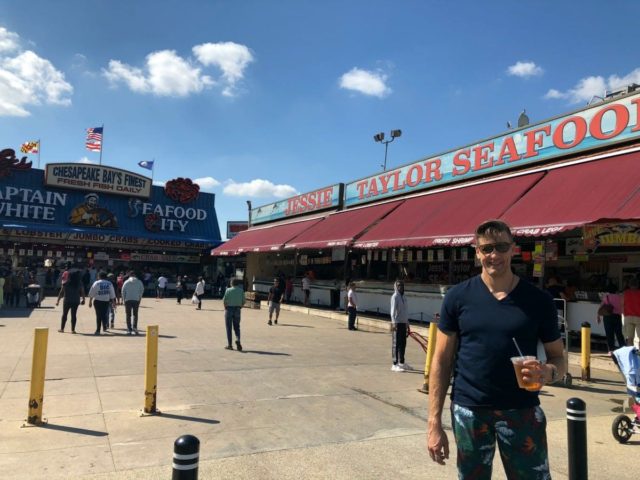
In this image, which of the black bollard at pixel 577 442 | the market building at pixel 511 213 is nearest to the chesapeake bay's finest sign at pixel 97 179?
the market building at pixel 511 213

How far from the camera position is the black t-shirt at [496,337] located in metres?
2.63

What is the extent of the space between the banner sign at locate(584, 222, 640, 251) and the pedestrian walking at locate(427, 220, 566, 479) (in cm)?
875

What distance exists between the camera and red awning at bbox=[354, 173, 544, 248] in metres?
12.6

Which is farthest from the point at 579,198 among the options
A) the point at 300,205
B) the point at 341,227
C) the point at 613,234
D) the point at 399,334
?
the point at 300,205

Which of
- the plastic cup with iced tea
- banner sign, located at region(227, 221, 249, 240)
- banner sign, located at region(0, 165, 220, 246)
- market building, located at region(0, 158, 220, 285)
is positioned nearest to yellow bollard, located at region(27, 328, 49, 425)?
the plastic cup with iced tea

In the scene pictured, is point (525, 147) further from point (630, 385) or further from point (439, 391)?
point (439, 391)

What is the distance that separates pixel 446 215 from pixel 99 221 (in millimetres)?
25885

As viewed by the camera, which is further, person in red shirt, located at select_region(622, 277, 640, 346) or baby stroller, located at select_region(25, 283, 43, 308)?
baby stroller, located at select_region(25, 283, 43, 308)

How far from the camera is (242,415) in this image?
6.22m

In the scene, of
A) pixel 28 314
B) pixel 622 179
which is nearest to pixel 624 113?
pixel 622 179

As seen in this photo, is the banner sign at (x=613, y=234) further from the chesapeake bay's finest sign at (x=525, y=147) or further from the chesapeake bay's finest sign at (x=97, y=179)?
the chesapeake bay's finest sign at (x=97, y=179)

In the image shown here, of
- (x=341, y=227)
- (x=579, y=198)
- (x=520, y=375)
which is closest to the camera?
(x=520, y=375)

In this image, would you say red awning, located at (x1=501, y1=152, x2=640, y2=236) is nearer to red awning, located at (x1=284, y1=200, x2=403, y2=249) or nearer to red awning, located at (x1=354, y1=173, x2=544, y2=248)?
red awning, located at (x1=354, y1=173, x2=544, y2=248)

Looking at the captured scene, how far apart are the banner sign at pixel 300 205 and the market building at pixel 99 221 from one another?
21.1 ft
